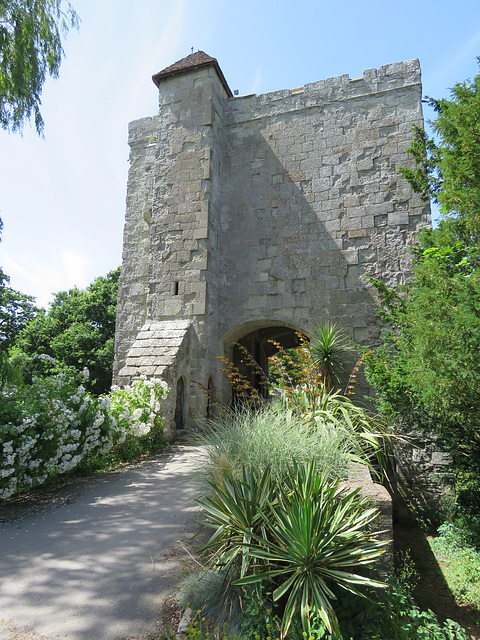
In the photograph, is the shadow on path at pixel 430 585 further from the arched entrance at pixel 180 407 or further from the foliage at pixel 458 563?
the arched entrance at pixel 180 407

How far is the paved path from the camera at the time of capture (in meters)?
2.10

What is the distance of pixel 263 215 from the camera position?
26.9ft

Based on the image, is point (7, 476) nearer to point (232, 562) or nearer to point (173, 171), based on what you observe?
point (232, 562)

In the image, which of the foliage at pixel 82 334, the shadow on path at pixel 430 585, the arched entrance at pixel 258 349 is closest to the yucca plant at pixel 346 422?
the shadow on path at pixel 430 585

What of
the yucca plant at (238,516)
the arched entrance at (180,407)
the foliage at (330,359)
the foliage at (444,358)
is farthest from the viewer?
the arched entrance at (180,407)

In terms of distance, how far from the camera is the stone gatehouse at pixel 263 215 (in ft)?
24.1

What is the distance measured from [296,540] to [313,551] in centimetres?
11

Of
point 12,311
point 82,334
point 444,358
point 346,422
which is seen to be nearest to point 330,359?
point 346,422

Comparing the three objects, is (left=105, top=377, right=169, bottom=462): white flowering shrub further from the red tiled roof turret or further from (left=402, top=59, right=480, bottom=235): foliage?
the red tiled roof turret

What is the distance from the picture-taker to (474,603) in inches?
140

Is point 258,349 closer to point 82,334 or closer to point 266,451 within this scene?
point 82,334

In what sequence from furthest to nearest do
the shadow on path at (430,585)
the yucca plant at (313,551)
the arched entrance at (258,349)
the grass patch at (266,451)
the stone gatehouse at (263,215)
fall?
the arched entrance at (258,349) → the stone gatehouse at (263,215) → the shadow on path at (430,585) → the grass patch at (266,451) → the yucca plant at (313,551)

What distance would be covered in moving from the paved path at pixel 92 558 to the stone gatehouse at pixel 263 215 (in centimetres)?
320

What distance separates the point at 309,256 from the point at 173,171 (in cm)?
330
